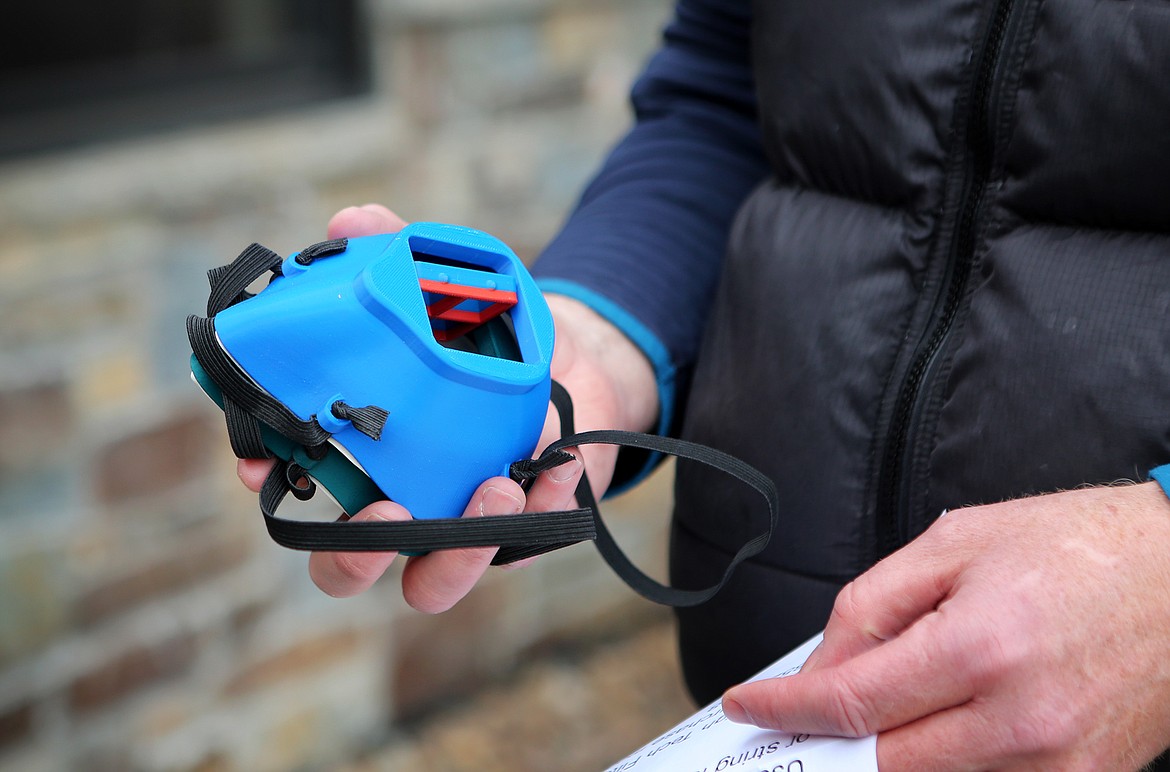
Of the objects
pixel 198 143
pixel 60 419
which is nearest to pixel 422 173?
pixel 198 143

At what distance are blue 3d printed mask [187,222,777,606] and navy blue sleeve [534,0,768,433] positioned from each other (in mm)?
207

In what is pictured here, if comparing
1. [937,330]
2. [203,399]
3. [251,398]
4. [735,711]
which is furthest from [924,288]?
[203,399]

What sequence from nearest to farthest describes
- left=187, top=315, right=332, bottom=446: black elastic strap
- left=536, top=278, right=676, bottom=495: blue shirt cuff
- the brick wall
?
left=187, top=315, right=332, bottom=446: black elastic strap → left=536, top=278, right=676, bottom=495: blue shirt cuff → the brick wall

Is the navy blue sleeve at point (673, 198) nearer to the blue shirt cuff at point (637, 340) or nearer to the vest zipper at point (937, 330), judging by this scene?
the blue shirt cuff at point (637, 340)

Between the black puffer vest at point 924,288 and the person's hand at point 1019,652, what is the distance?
0.11 meters

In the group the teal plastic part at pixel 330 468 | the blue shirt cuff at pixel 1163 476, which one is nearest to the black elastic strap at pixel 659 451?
the teal plastic part at pixel 330 468

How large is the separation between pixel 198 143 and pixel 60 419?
46 centimetres

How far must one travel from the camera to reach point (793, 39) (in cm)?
75

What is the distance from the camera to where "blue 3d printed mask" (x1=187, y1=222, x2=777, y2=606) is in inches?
23.0

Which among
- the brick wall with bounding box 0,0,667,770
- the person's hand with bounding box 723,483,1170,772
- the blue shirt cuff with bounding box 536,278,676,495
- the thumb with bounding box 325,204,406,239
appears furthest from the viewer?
the brick wall with bounding box 0,0,667,770

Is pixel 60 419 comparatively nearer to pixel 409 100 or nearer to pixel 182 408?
pixel 182 408

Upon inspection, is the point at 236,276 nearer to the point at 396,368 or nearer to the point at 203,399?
the point at 396,368

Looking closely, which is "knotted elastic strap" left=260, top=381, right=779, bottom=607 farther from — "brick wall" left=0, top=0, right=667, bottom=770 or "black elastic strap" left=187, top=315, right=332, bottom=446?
"brick wall" left=0, top=0, right=667, bottom=770

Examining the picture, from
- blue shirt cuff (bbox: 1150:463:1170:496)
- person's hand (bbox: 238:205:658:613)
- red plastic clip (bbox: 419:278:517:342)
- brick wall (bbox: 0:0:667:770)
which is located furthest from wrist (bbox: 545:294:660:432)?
brick wall (bbox: 0:0:667:770)
